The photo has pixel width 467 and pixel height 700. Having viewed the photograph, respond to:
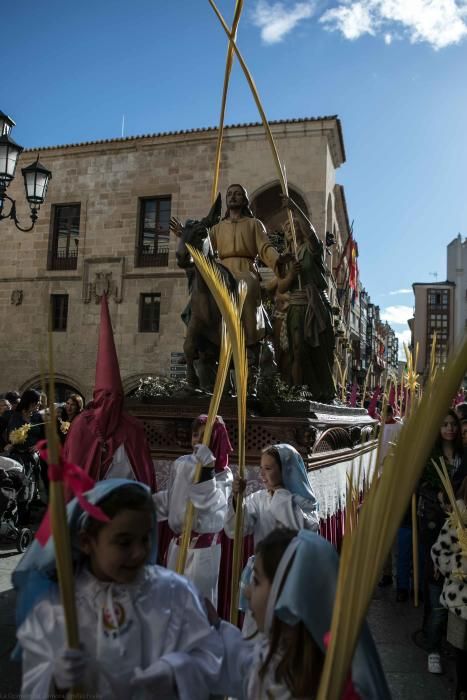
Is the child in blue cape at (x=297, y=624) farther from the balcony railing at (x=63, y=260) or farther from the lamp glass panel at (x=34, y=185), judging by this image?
the balcony railing at (x=63, y=260)

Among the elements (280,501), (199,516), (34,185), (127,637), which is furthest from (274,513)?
(34,185)

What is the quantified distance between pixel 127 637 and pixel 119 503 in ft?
1.23

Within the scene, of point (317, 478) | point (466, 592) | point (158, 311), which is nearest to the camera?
point (466, 592)

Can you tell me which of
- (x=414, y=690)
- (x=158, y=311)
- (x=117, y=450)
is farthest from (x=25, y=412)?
(x=158, y=311)

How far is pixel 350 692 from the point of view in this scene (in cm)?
149

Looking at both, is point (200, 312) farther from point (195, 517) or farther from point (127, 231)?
point (127, 231)

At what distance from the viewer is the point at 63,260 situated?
72.7 feet

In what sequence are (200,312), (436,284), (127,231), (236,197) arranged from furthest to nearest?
(436,284) → (127,231) → (236,197) → (200,312)

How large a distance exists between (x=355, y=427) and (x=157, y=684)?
6.41 meters

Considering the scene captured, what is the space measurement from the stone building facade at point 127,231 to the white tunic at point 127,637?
60.4 ft

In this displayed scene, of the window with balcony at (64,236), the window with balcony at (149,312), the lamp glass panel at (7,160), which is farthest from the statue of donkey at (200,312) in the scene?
the window with balcony at (64,236)

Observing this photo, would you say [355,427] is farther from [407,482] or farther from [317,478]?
[407,482]

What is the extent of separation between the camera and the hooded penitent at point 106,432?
3895mm

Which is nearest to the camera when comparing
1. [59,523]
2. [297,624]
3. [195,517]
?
[59,523]
